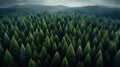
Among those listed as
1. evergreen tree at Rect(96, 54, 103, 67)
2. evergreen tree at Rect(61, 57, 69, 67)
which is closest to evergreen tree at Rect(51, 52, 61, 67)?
evergreen tree at Rect(61, 57, 69, 67)

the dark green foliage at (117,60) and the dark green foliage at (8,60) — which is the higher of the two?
the dark green foliage at (8,60)

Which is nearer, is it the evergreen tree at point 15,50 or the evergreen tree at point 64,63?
the evergreen tree at point 64,63

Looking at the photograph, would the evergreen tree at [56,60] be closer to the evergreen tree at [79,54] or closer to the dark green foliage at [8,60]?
the evergreen tree at [79,54]

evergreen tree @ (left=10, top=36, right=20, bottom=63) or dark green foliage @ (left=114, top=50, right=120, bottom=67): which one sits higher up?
evergreen tree @ (left=10, top=36, right=20, bottom=63)

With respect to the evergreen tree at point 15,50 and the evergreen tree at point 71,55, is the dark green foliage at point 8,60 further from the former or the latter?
the evergreen tree at point 71,55

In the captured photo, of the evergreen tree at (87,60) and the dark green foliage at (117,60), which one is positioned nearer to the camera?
the evergreen tree at (87,60)

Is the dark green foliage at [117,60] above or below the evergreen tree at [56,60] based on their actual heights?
below

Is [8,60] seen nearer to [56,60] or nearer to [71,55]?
[56,60]

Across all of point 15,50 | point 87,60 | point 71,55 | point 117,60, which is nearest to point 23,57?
point 15,50

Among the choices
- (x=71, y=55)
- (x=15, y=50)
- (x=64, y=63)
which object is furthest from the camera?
(x=15, y=50)

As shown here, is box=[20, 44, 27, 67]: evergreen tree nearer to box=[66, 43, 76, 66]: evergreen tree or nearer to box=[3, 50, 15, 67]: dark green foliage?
box=[3, 50, 15, 67]: dark green foliage

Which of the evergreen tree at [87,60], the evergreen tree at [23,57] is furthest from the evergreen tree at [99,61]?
the evergreen tree at [23,57]

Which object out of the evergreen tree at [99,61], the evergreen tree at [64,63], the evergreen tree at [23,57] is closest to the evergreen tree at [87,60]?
the evergreen tree at [99,61]
